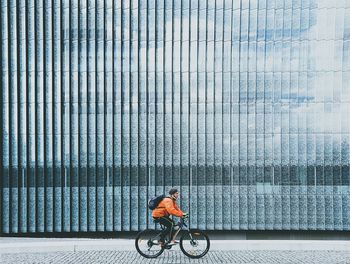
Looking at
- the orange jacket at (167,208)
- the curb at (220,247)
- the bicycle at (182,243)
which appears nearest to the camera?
the orange jacket at (167,208)

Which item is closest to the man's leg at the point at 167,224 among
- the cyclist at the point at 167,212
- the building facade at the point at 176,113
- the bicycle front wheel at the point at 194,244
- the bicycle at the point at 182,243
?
the cyclist at the point at 167,212

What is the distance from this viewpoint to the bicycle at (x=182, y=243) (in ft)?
41.6

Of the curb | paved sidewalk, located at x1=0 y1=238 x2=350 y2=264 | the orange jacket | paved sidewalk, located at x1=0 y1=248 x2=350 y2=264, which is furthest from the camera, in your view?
the curb

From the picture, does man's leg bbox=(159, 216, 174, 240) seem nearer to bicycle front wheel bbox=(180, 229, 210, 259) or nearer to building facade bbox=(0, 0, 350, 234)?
bicycle front wheel bbox=(180, 229, 210, 259)

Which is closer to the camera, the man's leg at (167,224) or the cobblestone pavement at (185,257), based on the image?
the cobblestone pavement at (185,257)

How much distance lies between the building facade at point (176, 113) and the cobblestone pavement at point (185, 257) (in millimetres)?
6385

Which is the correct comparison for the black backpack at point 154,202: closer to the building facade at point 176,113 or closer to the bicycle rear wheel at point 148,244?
the bicycle rear wheel at point 148,244

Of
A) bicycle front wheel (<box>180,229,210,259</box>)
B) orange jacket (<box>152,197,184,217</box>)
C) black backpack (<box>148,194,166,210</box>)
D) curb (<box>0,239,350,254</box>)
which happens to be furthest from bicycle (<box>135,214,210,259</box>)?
curb (<box>0,239,350,254</box>)

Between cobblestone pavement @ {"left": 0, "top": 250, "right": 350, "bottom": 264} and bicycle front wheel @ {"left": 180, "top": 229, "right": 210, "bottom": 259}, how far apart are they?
0.16 metres

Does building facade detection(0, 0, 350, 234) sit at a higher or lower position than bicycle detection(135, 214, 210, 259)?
higher

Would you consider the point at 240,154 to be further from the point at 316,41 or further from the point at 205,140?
the point at 316,41

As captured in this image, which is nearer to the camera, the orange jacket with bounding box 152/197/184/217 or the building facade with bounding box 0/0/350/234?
the orange jacket with bounding box 152/197/184/217

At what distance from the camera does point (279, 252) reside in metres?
13.5

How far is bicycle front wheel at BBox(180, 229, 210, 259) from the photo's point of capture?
41.7 feet
